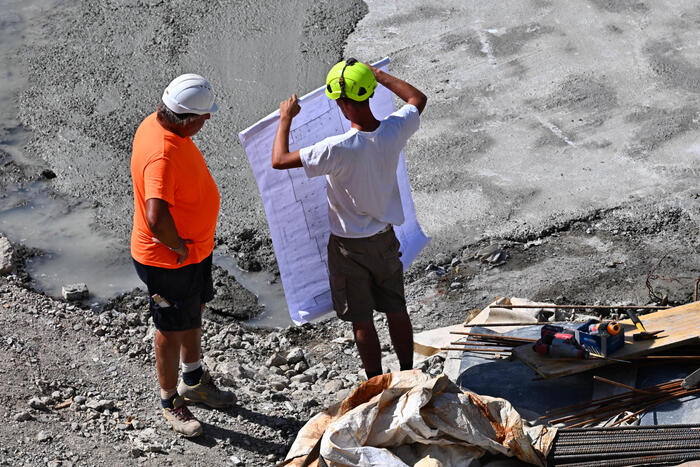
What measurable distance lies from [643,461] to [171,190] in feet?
8.43

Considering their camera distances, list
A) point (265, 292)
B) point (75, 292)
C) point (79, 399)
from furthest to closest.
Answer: point (265, 292), point (75, 292), point (79, 399)

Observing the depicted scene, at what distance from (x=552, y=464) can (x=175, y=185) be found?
7.40 feet

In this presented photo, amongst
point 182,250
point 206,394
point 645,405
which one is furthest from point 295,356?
point 645,405

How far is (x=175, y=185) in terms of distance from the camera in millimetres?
4020

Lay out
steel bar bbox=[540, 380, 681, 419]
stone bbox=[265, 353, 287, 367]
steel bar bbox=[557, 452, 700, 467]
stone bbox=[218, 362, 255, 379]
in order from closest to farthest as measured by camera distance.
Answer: steel bar bbox=[557, 452, 700, 467]
steel bar bbox=[540, 380, 681, 419]
stone bbox=[218, 362, 255, 379]
stone bbox=[265, 353, 287, 367]

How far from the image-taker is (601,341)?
424 cm

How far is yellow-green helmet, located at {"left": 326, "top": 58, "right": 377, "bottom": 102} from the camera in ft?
13.0

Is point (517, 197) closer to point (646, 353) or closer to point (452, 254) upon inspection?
point (452, 254)

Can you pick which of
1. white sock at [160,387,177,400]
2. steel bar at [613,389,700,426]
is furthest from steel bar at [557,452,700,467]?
white sock at [160,387,177,400]

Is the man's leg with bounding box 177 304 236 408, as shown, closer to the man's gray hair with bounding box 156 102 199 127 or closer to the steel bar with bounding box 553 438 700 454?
the man's gray hair with bounding box 156 102 199 127

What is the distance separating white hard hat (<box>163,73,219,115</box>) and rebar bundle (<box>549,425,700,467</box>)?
2351mm

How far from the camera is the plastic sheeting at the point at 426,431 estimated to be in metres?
3.74

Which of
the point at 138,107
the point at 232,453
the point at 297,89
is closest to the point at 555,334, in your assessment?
the point at 232,453

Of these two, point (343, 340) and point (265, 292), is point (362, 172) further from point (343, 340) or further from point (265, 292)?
point (265, 292)
